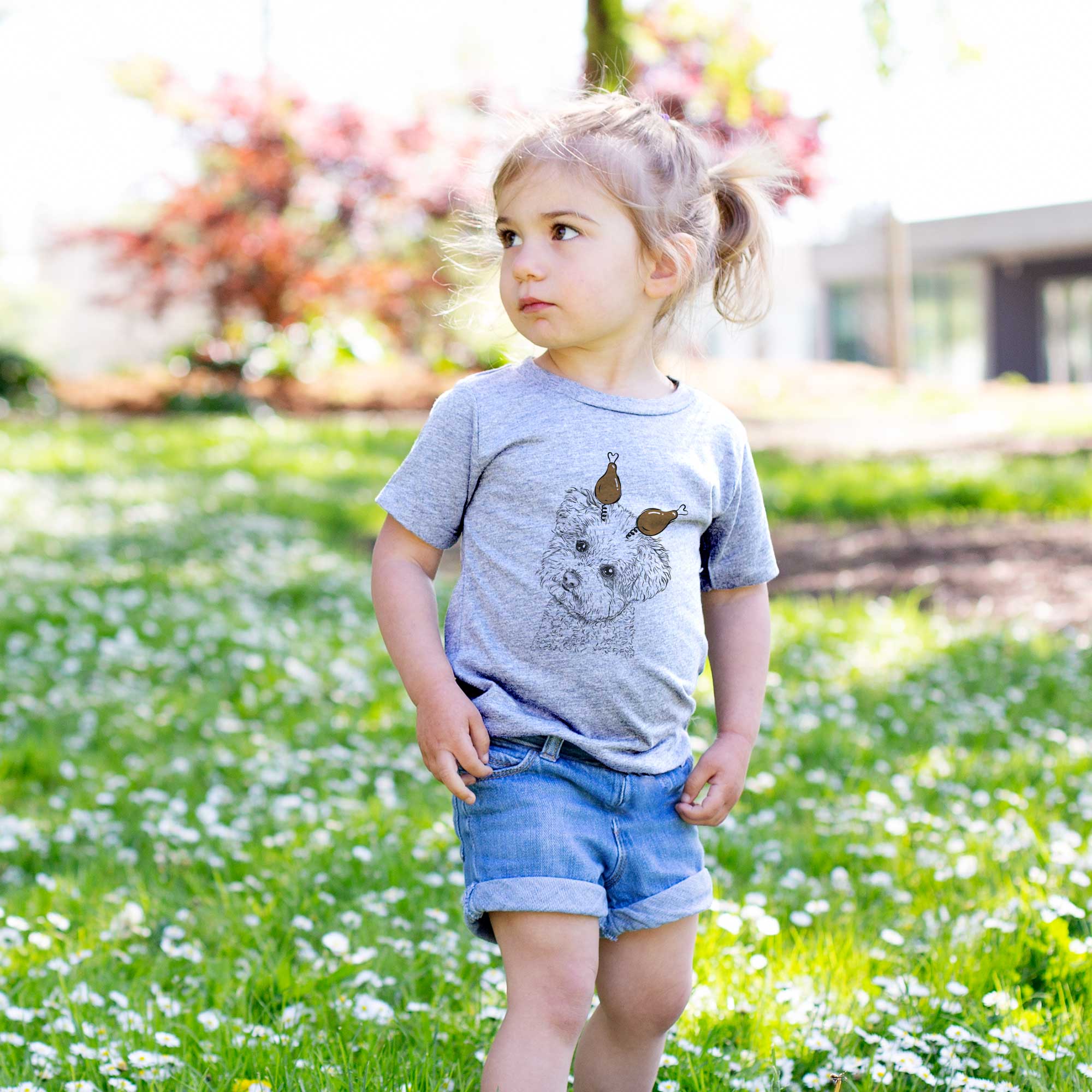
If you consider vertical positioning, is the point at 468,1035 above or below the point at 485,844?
below

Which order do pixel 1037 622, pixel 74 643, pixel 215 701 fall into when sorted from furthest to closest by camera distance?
1. pixel 1037 622
2. pixel 74 643
3. pixel 215 701

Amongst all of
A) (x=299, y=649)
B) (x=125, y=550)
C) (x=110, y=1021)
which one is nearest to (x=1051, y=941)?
(x=110, y=1021)

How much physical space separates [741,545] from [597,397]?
1.26ft

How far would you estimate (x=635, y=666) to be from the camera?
200 centimetres

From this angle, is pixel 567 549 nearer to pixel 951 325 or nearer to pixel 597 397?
pixel 597 397

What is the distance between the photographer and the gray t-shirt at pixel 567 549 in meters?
1.98

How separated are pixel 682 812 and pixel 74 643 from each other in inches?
157

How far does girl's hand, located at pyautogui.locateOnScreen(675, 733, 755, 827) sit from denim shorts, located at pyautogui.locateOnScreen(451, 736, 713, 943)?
1.2 inches

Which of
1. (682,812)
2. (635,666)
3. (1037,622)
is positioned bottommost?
(1037,622)

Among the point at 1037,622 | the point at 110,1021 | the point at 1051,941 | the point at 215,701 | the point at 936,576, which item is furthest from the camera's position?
the point at 936,576

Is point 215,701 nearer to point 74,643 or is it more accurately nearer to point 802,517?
point 74,643

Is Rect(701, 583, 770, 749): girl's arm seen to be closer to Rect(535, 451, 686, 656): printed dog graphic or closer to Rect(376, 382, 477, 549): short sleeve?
Rect(535, 451, 686, 656): printed dog graphic

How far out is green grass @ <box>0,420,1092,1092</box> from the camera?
2.28m

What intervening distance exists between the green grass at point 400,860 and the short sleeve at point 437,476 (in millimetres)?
894
